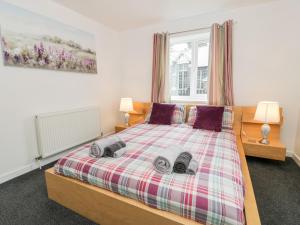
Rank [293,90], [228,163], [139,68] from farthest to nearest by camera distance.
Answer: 1. [139,68]
2. [293,90]
3. [228,163]

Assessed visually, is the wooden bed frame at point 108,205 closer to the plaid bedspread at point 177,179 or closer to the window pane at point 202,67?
the plaid bedspread at point 177,179

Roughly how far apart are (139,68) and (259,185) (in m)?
2.97

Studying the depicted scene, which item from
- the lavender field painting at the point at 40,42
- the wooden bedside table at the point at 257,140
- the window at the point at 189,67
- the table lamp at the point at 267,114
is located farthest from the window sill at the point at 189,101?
the lavender field painting at the point at 40,42

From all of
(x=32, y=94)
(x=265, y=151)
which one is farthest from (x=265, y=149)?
(x=32, y=94)

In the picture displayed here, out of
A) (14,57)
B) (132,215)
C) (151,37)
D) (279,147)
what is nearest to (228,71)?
(279,147)

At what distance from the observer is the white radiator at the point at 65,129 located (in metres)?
2.32

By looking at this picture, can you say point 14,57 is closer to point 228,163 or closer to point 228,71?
point 228,163

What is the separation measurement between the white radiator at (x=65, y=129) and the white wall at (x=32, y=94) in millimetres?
127

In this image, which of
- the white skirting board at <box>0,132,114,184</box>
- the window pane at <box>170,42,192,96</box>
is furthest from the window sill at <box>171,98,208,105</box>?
the white skirting board at <box>0,132,114,184</box>

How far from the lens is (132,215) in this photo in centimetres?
119

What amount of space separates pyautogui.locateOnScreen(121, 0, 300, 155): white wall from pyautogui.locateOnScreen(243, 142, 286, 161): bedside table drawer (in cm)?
59

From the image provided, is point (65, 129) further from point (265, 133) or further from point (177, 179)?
point (265, 133)

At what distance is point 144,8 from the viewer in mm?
2691

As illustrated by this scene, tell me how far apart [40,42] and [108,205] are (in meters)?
2.30
